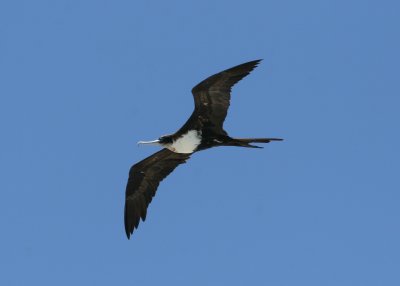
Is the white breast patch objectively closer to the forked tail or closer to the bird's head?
the bird's head

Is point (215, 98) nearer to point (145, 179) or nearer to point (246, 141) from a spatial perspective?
point (246, 141)

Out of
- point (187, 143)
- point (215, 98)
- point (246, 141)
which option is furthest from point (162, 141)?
point (246, 141)

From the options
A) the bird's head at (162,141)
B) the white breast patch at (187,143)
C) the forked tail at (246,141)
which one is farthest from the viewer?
the bird's head at (162,141)

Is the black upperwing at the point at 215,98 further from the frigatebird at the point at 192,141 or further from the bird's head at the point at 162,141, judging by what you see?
the bird's head at the point at 162,141

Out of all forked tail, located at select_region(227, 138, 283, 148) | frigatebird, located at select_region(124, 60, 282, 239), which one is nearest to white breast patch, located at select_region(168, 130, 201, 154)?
frigatebird, located at select_region(124, 60, 282, 239)

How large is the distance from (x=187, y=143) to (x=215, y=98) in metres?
0.75

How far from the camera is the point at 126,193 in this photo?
461 inches

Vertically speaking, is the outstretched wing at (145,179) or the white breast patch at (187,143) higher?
the white breast patch at (187,143)

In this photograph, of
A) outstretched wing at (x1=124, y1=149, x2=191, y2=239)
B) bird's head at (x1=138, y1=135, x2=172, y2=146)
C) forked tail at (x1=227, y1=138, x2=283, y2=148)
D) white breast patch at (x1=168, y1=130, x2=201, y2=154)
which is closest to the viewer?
forked tail at (x1=227, y1=138, x2=283, y2=148)

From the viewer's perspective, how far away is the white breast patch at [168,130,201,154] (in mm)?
10812

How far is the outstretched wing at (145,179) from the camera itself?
11602mm

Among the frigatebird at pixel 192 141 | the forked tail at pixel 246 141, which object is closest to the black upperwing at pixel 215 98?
the frigatebird at pixel 192 141

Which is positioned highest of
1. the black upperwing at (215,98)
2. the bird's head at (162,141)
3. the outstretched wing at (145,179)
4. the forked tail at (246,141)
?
the black upperwing at (215,98)

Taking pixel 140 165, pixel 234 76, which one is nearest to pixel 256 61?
pixel 234 76
